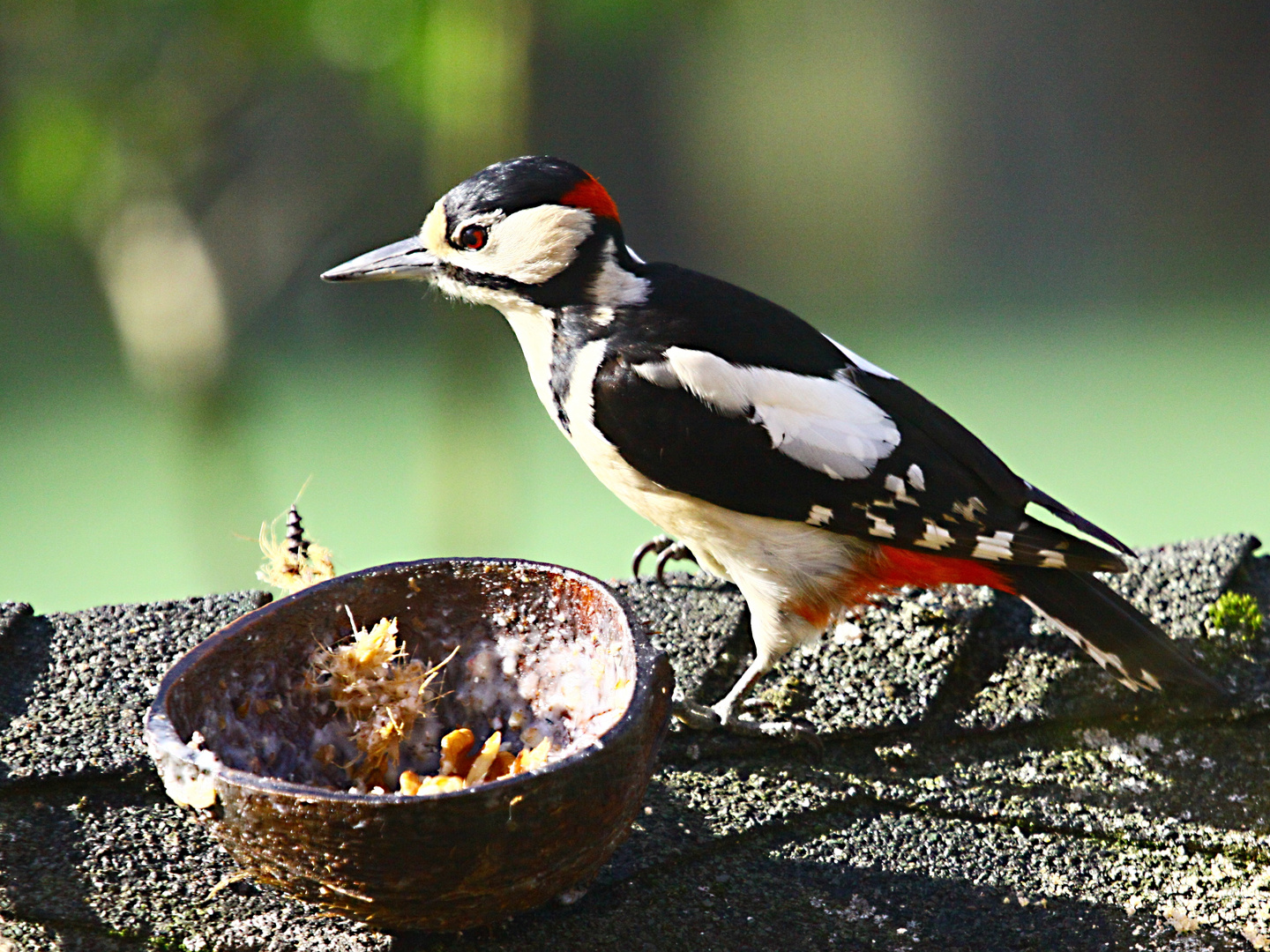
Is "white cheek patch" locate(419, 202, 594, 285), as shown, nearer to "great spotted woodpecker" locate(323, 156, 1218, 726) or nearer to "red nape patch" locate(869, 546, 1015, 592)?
"great spotted woodpecker" locate(323, 156, 1218, 726)

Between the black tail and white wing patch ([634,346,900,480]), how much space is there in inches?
11.8

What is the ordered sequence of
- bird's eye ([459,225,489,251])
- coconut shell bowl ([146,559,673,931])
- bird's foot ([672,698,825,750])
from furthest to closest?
1. bird's eye ([459,225,489,251])
2. bird's foot ([672,698,825,750])
3. coconut shell bowl ([146,559,673,931])

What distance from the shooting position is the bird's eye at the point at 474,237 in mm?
1521

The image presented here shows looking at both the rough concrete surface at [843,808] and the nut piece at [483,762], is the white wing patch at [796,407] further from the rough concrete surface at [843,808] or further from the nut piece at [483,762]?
the nut piece at [483,762]

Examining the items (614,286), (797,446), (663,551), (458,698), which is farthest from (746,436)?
(663,551)

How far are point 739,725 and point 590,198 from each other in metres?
0.69

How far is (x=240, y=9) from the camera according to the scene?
2.80 metres

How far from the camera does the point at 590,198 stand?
60.9 inches

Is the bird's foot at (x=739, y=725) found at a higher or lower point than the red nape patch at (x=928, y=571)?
lower

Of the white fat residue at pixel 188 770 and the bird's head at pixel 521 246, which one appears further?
the bird's head at pixel 521 246

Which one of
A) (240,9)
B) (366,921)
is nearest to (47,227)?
(240,9)

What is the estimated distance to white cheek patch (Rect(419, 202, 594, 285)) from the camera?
1.51 metres

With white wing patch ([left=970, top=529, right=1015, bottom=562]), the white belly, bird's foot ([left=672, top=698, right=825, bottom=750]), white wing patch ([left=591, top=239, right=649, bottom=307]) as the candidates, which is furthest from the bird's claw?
white wing patch ([left=591, top=239, right=649, bottom=307])

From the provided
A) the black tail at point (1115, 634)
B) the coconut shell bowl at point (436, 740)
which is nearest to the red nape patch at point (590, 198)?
the coconut shell bowl at point (436, 740)
